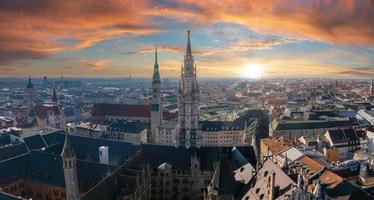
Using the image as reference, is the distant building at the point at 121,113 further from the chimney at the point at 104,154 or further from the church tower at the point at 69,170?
the church tower at the point at 69,170

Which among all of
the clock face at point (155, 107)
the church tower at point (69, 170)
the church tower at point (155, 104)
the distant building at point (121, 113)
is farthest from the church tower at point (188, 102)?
the church tower at point (69, 170)

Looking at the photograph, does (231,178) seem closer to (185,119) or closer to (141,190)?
(141,190)

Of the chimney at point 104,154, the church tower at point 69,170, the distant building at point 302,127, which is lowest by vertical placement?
the distant building at point 302,127

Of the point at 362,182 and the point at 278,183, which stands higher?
the point at 278,183

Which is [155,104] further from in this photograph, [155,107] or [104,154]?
[104,154]

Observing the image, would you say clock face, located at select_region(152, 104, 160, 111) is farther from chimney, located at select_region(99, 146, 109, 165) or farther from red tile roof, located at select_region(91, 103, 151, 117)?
chimney, located at select_region(99, 146, 109, 165)

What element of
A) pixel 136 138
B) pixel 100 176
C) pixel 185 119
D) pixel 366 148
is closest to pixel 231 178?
pixel 100 176

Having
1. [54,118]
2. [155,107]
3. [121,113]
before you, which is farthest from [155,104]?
[54,118]
